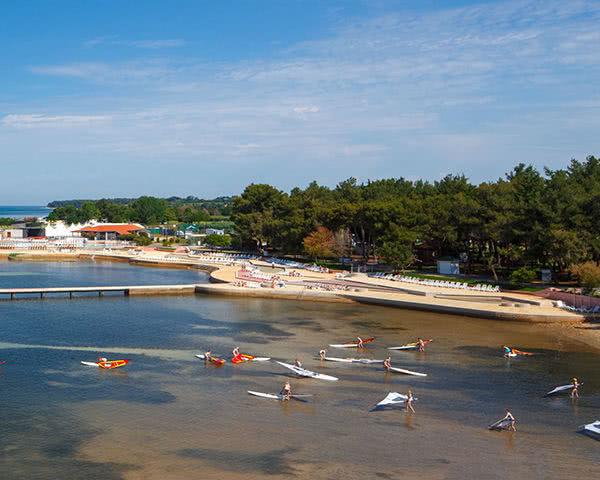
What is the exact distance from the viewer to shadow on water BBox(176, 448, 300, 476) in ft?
76.2

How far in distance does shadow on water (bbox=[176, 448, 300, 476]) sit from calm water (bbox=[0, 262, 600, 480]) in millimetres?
81

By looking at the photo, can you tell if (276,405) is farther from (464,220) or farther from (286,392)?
(464,220)

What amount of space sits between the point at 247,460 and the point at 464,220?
168 ft

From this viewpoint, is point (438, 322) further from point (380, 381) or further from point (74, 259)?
point (74, 259)

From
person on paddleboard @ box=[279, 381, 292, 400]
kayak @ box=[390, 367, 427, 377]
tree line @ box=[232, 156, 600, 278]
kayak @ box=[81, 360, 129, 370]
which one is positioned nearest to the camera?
person on paddleboard @ box=[279, 381, 292, 400]

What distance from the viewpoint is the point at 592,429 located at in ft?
89.4

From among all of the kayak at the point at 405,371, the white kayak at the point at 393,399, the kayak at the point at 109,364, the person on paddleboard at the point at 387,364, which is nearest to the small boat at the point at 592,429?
the white kayak at the point at 393,399

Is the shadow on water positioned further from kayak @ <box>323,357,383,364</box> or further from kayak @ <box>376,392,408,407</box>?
kayak @ <box>323,357,383,364</box>

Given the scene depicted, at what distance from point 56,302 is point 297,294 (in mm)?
24183

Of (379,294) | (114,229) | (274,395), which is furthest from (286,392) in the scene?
(114,229)

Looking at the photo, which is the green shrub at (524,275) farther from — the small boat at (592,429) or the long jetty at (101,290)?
the long jetty at (101,290)

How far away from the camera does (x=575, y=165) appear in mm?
80250

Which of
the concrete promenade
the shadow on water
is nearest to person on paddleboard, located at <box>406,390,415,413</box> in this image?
the shadow on water

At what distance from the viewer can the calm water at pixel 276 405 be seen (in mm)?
23844
